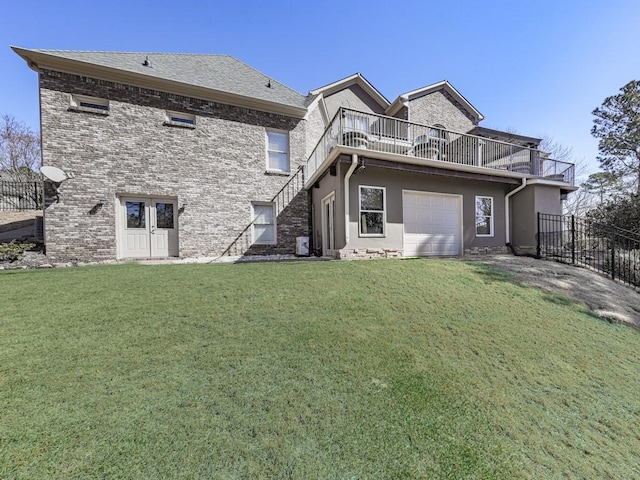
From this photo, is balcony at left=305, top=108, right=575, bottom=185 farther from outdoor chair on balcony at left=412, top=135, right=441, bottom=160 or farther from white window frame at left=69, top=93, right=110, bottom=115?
white window frame at left=69, top=93, right=110, bottom=115

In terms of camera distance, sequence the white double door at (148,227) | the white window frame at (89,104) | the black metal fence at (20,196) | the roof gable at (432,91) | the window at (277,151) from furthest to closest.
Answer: the roof gable at (432,91) < the black metal fence at (20,196) < the window at (277,151) < the white double door at (148,227) < the white window frame at (89,104)

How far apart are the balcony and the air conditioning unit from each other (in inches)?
110

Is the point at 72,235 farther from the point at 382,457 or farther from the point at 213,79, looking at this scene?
the point at 382,457

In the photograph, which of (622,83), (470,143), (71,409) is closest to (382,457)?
(71,409)

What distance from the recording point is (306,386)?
239 centimetres

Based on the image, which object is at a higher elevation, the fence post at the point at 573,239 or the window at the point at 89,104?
the window at the point at 89,104

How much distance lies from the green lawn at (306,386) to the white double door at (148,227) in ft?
15.5

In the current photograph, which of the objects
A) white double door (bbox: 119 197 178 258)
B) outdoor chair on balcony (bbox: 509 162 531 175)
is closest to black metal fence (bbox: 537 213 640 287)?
outdoor chair on balcony (bbox: 509 162 531 175)

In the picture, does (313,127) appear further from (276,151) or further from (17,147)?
(17,147)

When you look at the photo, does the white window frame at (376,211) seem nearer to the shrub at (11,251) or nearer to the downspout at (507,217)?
the downspout at (507,217)

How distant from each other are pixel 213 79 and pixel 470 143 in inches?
411

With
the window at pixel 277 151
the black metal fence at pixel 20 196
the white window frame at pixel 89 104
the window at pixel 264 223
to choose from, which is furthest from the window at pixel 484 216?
the black metal fence at pixel 20 196

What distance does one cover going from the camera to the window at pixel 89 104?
847 cm

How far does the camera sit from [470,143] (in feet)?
32.7
